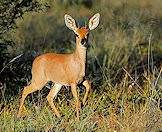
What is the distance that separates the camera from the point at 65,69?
9.52m

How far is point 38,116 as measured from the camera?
852 cm

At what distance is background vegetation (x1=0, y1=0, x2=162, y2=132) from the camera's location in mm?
8117

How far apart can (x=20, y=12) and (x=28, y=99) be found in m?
1.34

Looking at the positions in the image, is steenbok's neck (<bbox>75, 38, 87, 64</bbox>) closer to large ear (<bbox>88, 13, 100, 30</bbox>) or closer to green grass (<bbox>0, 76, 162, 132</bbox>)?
large ear (<bbox>88, 13, 100, 30</bbox>)

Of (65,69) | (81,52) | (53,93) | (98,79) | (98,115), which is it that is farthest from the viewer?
(98,79)

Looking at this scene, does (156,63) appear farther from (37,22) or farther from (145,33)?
(37,22)

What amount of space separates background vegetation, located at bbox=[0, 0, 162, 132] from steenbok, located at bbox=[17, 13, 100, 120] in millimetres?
195

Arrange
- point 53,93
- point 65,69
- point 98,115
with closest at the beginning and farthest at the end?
point 98,115 < point 65,69 < point 53,93

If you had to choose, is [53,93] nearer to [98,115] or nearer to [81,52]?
[81,52]

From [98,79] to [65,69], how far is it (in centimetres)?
200

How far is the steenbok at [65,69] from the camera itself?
9211 millimetres

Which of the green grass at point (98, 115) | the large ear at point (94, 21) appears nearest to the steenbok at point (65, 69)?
the large ear at point (94, 21)

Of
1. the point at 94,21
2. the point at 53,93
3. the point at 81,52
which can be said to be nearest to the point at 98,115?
the point at 81,52

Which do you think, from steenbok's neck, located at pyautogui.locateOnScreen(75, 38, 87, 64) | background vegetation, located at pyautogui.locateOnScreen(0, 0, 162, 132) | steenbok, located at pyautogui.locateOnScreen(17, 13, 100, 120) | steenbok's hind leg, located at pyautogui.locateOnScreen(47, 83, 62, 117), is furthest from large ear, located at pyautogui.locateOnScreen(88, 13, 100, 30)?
steenbok's hind leg, located at pyautogui.locateOnScreen(47, 83, 62, 117)
